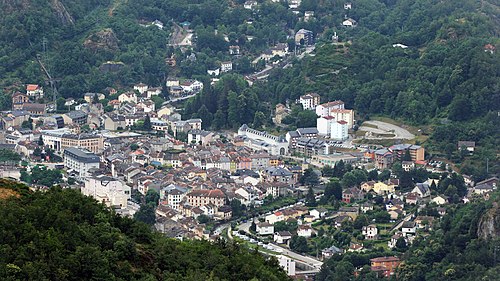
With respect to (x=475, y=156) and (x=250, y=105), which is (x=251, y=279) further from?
(x=250, y=105)

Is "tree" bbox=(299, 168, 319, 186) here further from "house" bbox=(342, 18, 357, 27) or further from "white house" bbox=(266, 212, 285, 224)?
"house" bbox=(342, 18, 357, 27)

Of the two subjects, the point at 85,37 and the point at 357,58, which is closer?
the point at 357,58

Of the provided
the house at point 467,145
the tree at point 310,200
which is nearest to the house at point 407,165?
the house at point 467,145

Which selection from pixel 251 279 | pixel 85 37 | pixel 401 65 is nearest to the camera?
pixel 251 279

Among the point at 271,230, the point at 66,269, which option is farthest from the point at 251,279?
the point at 271,230

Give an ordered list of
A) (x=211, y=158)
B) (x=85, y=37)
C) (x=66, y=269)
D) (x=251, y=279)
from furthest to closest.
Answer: (x=85, y=37)
(x=211, y=158)
(x=251, y=279)
(x=66, y=269)

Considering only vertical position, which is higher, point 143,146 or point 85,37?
point 85,37
